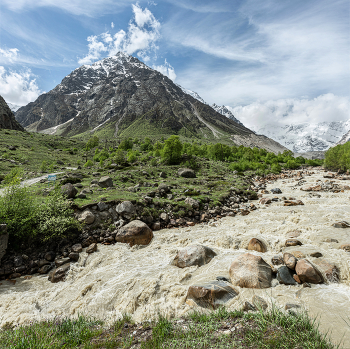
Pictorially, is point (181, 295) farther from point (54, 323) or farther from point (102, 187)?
point (102, 187)

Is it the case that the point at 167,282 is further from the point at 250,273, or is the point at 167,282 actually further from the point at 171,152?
the point at 171,152

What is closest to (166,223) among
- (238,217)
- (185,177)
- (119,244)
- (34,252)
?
(119,244)

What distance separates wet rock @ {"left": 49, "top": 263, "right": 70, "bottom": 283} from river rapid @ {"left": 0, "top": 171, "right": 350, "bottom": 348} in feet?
1.28

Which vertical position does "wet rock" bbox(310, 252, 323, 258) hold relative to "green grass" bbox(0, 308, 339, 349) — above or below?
above

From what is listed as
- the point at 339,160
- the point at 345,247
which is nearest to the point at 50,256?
the point at 345,247

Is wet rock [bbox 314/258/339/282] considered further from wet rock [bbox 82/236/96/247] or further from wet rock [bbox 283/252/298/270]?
wet rock [bbox 82/236/96/247]

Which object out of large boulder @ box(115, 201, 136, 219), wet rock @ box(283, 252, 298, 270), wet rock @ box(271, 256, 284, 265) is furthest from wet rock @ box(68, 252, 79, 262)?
wet rock @ box(283, 252, 298, 270)

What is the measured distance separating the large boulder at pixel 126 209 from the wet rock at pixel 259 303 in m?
14.5

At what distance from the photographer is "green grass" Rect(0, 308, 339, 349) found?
6.55 meters

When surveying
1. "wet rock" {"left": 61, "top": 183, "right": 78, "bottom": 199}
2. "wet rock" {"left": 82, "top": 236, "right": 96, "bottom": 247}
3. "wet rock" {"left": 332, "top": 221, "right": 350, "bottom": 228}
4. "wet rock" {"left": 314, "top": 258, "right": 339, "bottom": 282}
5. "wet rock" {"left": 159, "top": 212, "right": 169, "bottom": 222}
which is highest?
"wet rock" {"left": 61, "top": 183, "right": 78, "bottom": 199}

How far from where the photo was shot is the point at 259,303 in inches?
361

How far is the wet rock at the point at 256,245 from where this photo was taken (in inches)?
585

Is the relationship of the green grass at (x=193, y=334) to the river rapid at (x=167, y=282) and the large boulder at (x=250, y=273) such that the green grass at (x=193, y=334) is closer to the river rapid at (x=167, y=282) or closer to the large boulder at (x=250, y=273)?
the river rapid at (x=167, y=282)

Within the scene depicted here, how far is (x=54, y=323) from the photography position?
9180mm
